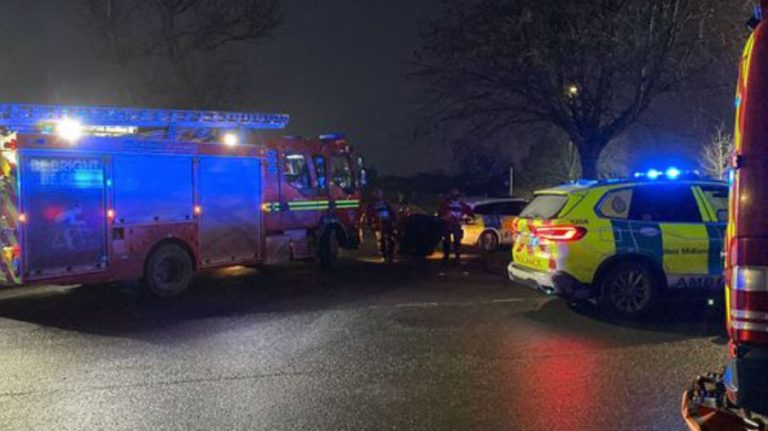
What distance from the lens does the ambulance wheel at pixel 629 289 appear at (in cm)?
918

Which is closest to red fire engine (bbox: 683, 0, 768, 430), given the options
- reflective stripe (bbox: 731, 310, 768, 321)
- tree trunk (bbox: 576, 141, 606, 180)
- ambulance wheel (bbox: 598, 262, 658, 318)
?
reflective stripe (bbox: 731, 310, 768, 321)

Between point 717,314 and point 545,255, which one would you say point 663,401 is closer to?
point 545,255

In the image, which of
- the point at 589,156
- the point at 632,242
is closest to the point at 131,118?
the point at 632,242

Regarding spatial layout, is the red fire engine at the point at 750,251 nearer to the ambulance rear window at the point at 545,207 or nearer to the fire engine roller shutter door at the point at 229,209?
the ambulance rear window at the point at 545,207

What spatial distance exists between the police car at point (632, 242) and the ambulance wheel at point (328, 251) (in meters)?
6.23

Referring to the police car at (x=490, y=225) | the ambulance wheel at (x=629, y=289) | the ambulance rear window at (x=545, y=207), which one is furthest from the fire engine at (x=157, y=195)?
the ambulance wheel at (x=629, y=289)

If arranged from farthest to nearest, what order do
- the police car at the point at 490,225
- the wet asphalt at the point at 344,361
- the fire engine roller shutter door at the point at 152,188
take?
the police car at the point at 490,225, the fire engine roller shutter door at the point at 152,188, the wet asphalt at the point at 344,361

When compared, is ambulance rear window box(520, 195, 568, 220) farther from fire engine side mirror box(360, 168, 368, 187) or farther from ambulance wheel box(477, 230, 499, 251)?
ambulance wheel box(477, 230, 499, 251)

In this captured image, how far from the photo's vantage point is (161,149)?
11.7m

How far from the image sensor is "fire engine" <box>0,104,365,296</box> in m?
10.0

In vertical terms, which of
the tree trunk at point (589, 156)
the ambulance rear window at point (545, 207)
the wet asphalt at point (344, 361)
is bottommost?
the wet asphalt at point (344, 361)

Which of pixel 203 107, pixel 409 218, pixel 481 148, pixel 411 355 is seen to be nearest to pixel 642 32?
pixel 481 148

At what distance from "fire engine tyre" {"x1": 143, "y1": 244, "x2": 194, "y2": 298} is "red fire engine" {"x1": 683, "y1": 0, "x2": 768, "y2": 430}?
935cm

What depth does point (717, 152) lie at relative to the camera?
92.2 ft
